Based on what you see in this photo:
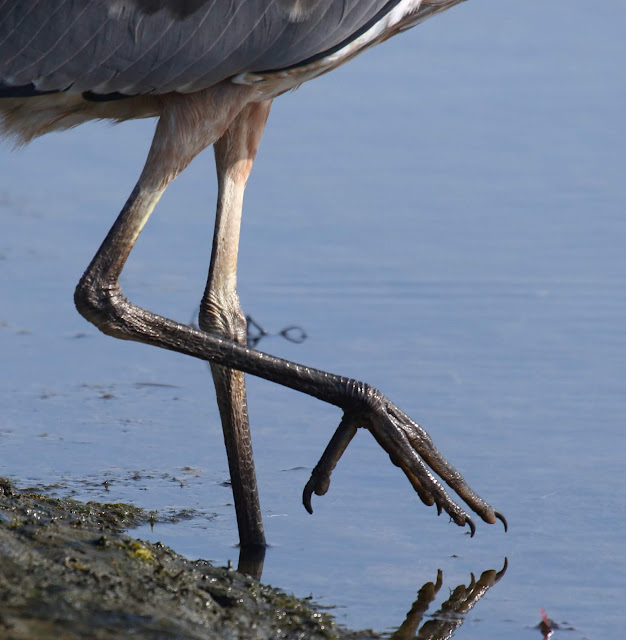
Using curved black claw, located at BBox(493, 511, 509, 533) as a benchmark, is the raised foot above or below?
above

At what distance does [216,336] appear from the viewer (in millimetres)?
5160

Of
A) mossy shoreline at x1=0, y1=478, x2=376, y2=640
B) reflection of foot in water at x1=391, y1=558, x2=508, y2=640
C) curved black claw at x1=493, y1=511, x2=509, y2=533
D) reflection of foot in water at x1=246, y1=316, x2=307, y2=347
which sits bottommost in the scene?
mossy shoreline at x1=0, y1=478, x2=376, y2=640

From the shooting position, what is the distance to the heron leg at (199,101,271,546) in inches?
209

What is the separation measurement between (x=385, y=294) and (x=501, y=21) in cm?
447

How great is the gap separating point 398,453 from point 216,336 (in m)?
0.77

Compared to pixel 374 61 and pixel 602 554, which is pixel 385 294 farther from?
pixel 374 61

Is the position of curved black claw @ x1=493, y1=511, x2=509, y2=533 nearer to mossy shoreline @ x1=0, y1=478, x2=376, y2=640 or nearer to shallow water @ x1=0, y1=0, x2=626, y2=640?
shallow water @ x1=0, y1=0, x2=626, y2=640

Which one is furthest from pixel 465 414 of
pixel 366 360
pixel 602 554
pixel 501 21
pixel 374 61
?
pixel 501 21

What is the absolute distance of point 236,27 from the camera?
4.87 metres

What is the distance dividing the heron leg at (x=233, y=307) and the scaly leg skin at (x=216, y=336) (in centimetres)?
32

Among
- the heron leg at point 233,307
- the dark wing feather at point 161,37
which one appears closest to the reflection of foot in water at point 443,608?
the heron leg at point 233,307

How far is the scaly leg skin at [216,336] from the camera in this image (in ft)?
16.3

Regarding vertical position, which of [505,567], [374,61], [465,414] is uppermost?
[374,61]

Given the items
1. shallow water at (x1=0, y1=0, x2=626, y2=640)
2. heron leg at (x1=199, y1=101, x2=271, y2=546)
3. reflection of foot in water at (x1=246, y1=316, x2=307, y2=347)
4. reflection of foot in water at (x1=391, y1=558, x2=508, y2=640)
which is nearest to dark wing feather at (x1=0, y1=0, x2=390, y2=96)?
heron leg at (x1=199, y1=101, x2=271, y2=546)
